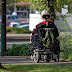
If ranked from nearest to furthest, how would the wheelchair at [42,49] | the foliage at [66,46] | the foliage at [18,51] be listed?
the wheelchair at [42,49] → the foliage at [66,46] → the foliage at [18,51]

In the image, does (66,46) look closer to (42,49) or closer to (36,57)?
(42,49)

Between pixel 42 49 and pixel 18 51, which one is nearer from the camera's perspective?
pixel 42 49

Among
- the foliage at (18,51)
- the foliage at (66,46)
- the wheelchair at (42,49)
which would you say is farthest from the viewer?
the foliage at (18,51)

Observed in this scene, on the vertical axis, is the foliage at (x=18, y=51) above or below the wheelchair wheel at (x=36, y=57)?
below

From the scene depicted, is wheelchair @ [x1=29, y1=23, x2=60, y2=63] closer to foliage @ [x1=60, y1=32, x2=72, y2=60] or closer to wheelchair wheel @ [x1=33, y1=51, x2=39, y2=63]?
wheelchair wheel @ [x1=33, y1=51, x2=39, y2=63]

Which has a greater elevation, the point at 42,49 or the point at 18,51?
the point at 42,49

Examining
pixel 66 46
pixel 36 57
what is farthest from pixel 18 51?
pixel 36 57

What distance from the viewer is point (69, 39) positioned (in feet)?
28.9

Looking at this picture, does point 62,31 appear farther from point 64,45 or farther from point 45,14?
point 45,14

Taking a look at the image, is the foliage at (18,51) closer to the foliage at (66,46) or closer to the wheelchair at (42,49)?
the foliage at (66,46)

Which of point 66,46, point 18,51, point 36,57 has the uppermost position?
point 66,46

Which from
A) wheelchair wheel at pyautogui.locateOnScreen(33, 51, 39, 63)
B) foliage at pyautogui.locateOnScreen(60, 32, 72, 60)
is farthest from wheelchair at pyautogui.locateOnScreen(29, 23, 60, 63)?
foliage at pyautogui.locateOnScreen(60, 32, 72, 60)

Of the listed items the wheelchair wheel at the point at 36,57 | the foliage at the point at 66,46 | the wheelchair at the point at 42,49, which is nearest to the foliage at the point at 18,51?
the foliage at the point at 66,46

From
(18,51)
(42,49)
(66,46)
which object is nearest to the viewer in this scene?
(42,49)
